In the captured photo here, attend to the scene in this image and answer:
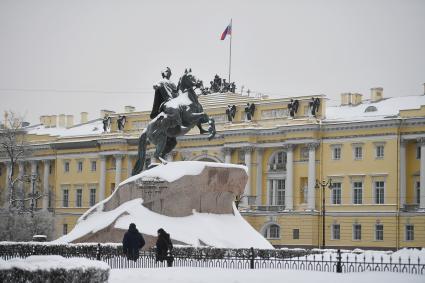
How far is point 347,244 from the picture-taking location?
6875cm

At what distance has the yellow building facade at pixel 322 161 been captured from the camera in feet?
219

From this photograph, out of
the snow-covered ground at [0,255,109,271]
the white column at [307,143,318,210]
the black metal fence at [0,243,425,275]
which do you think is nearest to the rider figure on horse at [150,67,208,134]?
the black metal fence at [0,243,425,275]

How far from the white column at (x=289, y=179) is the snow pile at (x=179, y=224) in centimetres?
4052

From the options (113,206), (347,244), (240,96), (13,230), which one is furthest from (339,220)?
(113,206)

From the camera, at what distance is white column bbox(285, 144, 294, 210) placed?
237 ft

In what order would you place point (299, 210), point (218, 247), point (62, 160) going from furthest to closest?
point (62, 160) → point (299, 210) → point (218, 247)

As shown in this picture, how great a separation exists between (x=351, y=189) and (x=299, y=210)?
4.39m

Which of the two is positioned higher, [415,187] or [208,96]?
[208,96]

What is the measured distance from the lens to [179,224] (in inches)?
1190

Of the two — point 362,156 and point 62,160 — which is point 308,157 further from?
point 62,160

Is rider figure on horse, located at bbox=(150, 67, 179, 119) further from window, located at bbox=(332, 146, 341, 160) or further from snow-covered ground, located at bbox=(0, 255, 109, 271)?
window, located at bbox=(332, 146, 341, 160)

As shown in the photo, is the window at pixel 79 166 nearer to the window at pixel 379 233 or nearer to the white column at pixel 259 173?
A: the white column at pixel 259 173

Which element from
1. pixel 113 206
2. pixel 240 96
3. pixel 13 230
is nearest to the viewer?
pixel 113 206

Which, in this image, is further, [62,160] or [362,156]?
[62,160]
